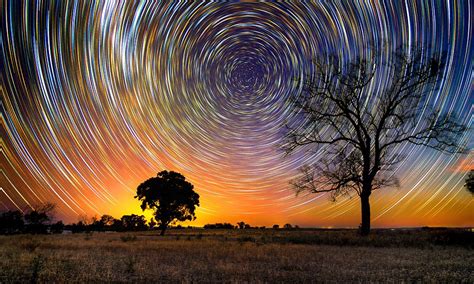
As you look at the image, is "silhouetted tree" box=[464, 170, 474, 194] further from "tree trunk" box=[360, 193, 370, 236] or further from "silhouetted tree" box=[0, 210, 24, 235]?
"silhouetted tree" box=[0, 210, 24, 235]

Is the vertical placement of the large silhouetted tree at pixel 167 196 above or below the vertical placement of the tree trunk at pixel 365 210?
above

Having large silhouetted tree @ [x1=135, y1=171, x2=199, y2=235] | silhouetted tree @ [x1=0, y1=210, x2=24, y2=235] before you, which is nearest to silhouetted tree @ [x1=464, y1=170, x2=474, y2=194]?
large silhouetted tree @ [x1=135, y1=171, x2=199, y2=235]

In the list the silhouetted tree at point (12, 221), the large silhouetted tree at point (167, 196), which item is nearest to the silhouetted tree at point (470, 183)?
the large silhouetted tree at point (167, 196)

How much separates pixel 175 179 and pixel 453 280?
48703 millimetres

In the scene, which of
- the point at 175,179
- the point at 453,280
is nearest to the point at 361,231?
the point at 453,280

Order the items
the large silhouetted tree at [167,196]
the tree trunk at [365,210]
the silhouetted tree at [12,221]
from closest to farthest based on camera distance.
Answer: the tree trunk at [365,210] → the large silhouetted tree at [167,196] → the silhouetted tree at [12,221]

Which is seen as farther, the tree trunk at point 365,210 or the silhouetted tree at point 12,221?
the silhouetted tree at point 12,221

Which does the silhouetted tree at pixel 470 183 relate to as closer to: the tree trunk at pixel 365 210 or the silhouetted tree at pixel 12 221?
the tree trunk at pixel 365 210

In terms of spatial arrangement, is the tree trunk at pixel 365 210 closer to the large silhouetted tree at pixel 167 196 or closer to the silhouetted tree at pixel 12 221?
the large silhouetted tree at pixel 167 196

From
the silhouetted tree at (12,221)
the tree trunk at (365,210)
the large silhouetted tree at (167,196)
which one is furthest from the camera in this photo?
the silhouetted tree at (12,221)

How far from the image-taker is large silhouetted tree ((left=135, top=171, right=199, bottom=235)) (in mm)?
51812

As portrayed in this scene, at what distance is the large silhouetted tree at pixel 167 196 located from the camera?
5181 centimetres

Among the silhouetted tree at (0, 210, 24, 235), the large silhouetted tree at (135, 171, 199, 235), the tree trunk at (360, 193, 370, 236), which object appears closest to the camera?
the tree trunk at (360, 193, 370, 236)

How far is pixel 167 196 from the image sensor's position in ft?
170
